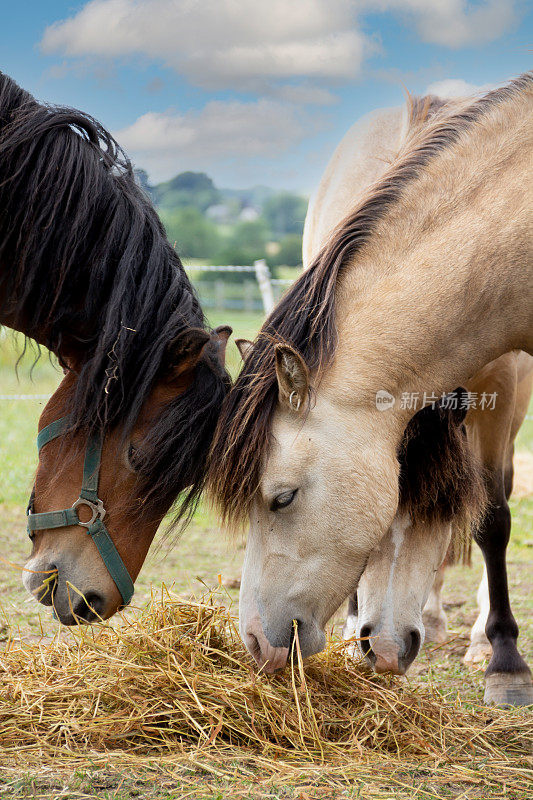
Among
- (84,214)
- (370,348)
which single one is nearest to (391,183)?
(370,348)

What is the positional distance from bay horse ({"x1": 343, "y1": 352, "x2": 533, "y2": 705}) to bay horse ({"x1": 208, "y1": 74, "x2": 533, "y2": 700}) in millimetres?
390

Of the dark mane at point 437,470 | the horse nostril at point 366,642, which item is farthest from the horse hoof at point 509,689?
the dark mane at point 437,470

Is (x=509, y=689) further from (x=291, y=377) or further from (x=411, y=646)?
(x=291, y=377)

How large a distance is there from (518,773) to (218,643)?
3.41 ft

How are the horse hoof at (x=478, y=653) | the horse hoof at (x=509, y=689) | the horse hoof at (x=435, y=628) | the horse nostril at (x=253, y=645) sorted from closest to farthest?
the horse nostril at (x=253, y=645)
the horse hoof at (x=509, y=689)
the horse hoof at (x=478, y=653)
the horse hoof at (x=435, y=628)

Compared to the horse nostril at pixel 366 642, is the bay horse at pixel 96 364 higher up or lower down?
higher up

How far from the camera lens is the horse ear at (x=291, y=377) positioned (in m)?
2.21

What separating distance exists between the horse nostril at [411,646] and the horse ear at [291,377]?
1.00 m

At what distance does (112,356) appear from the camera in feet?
8.29

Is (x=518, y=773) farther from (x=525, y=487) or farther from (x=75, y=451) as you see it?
(x=525, y=487)

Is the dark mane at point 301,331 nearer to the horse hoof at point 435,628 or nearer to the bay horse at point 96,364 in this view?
the bay horse at point 96,364

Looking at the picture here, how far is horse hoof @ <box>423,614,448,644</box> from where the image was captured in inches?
155

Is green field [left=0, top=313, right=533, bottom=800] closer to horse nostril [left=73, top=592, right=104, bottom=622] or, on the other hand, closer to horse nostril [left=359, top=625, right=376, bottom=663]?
horse nostril [left=73, top=592, right=104, bottom=622]

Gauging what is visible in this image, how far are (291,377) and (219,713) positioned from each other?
1.04 meters
